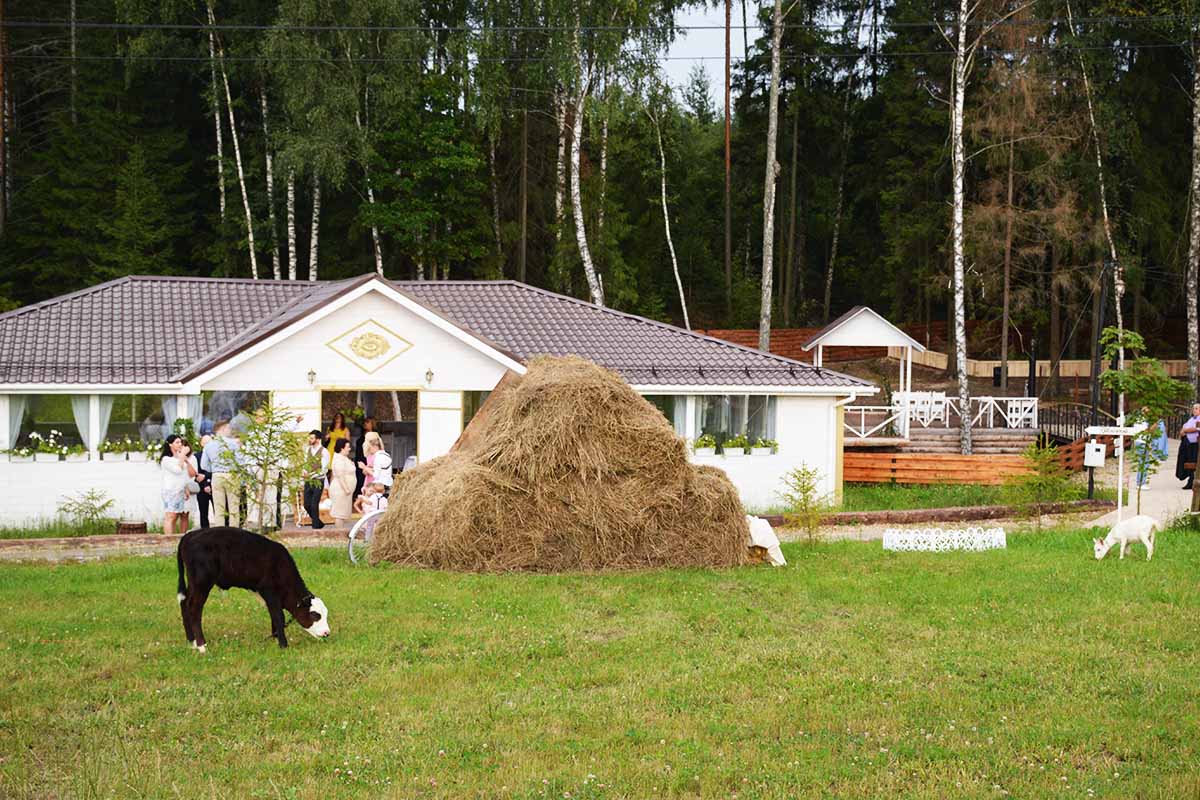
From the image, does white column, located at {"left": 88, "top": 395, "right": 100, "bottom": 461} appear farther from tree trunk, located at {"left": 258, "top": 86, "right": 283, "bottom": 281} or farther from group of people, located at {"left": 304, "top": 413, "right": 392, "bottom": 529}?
tree trunk, located at {"left": 258, "top": 86, "right": 283, "bottom": 281}

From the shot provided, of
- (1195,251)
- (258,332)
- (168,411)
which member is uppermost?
(1195,251)

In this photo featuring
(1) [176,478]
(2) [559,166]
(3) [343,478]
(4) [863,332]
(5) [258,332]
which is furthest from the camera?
(2) [559,166]

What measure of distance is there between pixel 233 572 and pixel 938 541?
34.4 feet

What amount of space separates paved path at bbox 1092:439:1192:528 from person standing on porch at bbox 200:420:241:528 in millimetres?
13202

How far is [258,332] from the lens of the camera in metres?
22.6

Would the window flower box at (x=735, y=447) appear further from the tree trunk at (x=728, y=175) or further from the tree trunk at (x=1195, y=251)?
the tree trunk at (x=728, y=175)

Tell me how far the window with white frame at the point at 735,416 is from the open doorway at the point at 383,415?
230 inches

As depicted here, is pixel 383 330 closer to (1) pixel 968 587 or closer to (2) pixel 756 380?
(2) pixel 756 380

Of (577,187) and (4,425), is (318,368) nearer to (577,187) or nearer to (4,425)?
(4,425)

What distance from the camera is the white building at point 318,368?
21.8 metres

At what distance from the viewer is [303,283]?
91.0ft

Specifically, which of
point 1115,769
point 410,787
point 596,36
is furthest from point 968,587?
point 596,36

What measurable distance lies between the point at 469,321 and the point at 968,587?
14.7 metres

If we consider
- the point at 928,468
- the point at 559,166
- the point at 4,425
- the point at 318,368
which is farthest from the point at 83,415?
the point at 559,166
